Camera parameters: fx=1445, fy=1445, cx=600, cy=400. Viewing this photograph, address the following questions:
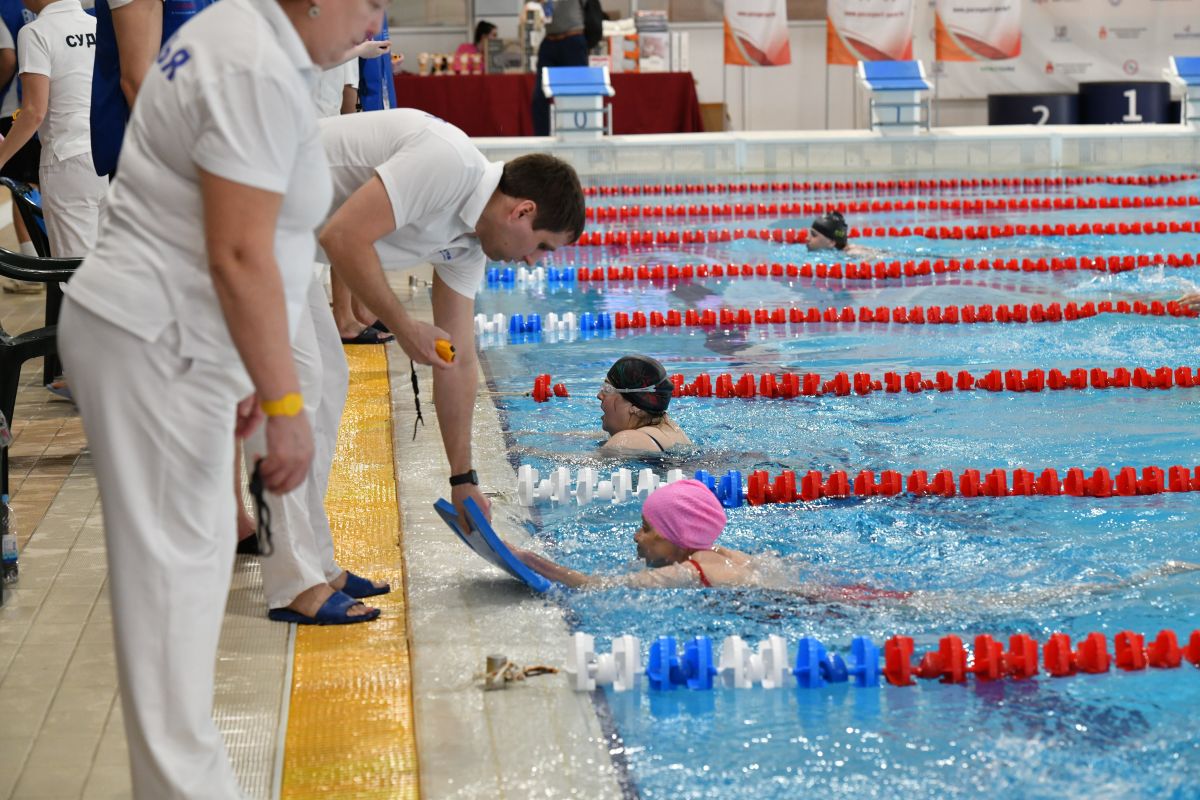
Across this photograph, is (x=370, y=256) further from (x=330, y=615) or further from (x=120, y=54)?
(x=120, y=54)

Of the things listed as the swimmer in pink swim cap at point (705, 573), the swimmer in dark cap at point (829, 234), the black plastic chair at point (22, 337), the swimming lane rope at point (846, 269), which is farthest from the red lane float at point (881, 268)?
the swimmer in pink swim cap at point (705, 573)

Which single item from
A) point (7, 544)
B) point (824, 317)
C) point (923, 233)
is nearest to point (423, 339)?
point (7, 544)

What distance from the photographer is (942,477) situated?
4.55m

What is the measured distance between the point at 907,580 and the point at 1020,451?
143 cm

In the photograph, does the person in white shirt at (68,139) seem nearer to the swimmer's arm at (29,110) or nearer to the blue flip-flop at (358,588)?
the swimmer's arm at (29,110)

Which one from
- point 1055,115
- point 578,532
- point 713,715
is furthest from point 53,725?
point 1055,115

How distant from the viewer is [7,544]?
141 inches

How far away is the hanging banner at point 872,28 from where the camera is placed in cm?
1582

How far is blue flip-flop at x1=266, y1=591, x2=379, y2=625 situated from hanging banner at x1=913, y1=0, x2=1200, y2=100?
1502 centimetres

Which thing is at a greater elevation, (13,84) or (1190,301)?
(13,84)

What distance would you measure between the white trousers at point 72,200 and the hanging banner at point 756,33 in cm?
1152

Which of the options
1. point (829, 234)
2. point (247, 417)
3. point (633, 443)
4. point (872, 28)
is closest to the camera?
point (247, 417)

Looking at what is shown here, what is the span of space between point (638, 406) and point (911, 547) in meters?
1.23

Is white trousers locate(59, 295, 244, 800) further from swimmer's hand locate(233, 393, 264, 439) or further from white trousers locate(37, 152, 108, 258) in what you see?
white trousers locate(37, 152, 108, 258)
